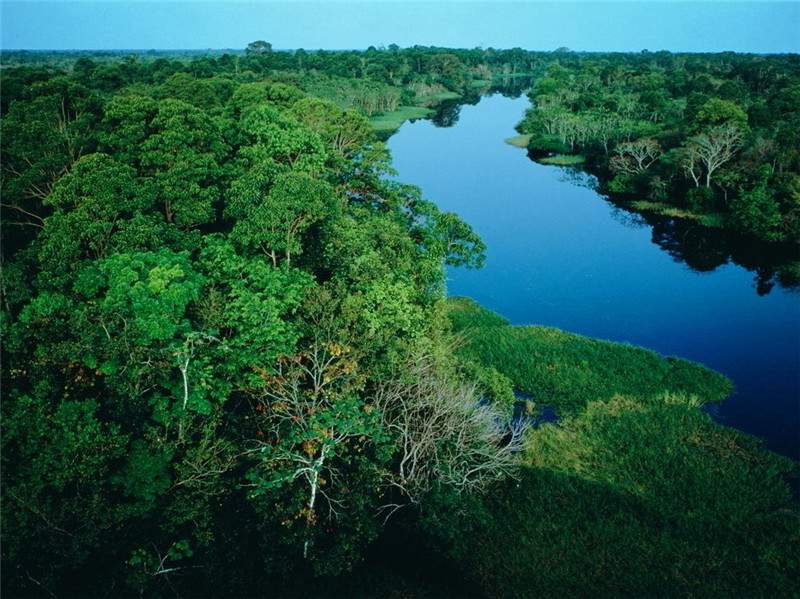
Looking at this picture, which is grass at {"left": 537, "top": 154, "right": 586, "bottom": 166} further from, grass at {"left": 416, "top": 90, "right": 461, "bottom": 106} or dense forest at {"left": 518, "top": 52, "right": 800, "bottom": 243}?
grass at {"left": 416, "top": 90, "right": 461, "bottom": 106}

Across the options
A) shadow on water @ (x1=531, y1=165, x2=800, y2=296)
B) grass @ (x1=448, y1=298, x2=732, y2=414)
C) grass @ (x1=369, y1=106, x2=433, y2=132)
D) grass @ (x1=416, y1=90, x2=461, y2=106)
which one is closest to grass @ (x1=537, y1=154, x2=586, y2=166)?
shadow on water @ (x1=531, y1=165, x2=800, y2=296)

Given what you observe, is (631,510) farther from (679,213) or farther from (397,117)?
(397,117)

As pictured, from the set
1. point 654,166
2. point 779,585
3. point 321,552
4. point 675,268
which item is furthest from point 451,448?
point 654,166

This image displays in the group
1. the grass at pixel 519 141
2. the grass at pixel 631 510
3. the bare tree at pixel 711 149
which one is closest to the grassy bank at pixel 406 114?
the grass at pixel 519 141

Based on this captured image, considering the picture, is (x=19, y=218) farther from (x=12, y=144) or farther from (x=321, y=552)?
(x=321, y=552)

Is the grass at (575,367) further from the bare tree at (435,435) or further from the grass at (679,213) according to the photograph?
the grass at (679,213)

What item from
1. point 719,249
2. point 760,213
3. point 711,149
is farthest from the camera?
point 711,149

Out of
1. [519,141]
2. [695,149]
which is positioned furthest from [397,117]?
[695,149]
